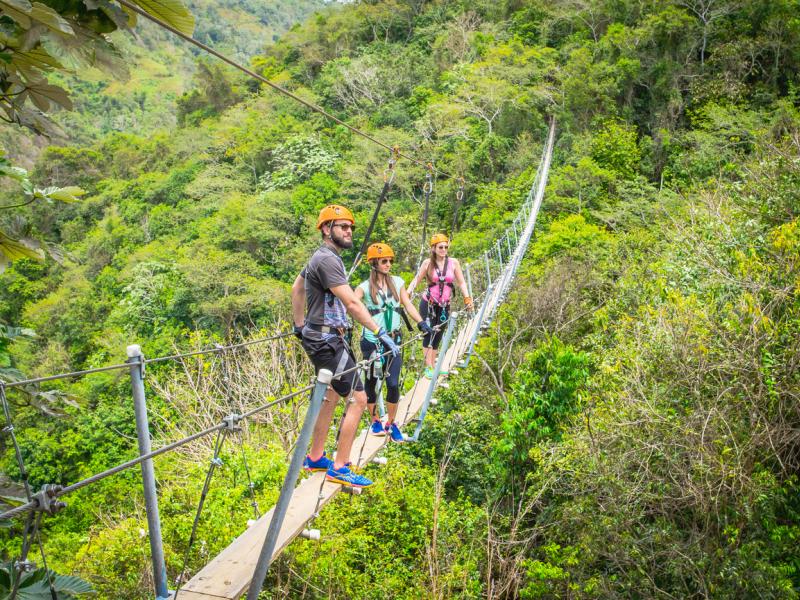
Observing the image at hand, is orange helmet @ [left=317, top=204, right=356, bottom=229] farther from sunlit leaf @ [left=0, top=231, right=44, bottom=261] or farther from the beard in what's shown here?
sunlit leaf @ [left=0, top=231, right=44, bottom=261]

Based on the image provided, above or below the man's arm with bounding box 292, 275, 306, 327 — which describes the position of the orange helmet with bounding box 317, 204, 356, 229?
above

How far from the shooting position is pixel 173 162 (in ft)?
87.6

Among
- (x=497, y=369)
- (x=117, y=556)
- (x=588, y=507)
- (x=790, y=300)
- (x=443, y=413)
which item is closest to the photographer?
(x=790, y=300)

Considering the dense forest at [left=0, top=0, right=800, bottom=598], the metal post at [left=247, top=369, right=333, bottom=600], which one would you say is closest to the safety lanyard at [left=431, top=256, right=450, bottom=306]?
the dense forest at [left=0, top=0, right=800, bottom=598]

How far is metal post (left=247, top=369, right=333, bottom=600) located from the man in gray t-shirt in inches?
20.9

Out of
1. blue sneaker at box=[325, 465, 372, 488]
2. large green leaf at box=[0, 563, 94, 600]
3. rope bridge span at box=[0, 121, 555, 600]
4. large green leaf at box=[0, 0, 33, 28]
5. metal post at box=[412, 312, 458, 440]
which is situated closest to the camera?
large green leaf at box=[0, 0, 33, 28]

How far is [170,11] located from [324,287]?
162 cm

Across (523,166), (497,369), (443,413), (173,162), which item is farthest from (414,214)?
(173,162)

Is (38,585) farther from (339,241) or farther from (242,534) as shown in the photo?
(339,241)

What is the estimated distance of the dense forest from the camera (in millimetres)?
4113

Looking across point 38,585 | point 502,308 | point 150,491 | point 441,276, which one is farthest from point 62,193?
point 502,308

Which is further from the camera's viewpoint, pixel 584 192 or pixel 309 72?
pixel 309 72

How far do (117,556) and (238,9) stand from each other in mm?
83087

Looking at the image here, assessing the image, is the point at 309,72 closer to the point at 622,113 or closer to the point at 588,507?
the point at 622,113
